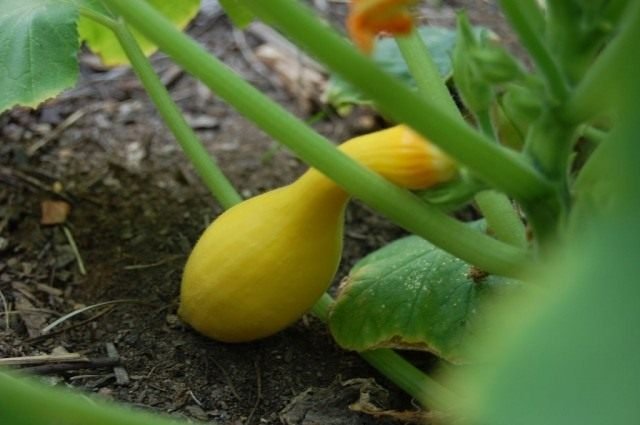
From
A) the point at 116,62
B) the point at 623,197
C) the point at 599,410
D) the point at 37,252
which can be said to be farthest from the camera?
the point at 116,62

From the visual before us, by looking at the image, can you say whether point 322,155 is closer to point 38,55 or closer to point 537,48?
point 537,48

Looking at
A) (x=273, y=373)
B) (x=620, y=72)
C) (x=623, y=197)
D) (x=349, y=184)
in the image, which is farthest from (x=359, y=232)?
(x=623, y=197)

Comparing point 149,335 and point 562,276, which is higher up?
point 562,276

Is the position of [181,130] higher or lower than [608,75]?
lower

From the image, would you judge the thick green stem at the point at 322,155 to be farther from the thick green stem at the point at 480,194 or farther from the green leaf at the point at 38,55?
the green leaf at the point at 38,55

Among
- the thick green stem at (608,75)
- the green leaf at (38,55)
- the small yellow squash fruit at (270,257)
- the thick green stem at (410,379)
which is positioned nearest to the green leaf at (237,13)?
the green leaf at (38,55)

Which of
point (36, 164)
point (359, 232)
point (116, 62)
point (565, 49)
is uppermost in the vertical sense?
point (565, 49)

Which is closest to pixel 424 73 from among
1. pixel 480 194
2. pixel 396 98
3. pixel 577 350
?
pixel 480 194

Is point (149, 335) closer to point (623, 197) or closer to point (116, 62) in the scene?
point (116, 62)
